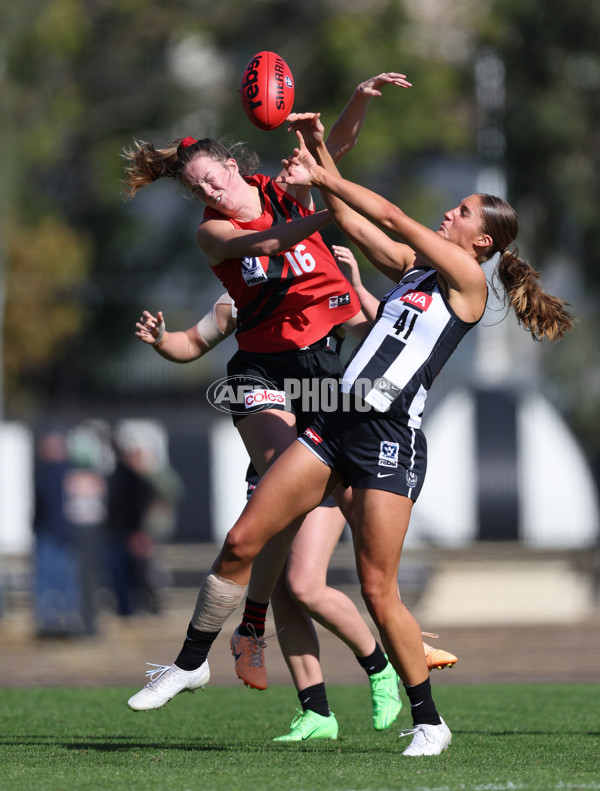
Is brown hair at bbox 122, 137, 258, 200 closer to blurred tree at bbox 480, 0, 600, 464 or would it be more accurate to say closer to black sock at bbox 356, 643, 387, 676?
black sock at bbox 356, 643, 387, 676

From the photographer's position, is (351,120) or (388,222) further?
(351,120)

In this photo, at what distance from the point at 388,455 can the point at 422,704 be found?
1103 millimetres

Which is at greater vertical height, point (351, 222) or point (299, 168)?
point (299, 168)

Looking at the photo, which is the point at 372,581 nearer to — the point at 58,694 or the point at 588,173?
the point at 58,694

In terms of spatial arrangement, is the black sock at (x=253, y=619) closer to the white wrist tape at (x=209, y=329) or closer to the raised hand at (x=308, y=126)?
the white wrist tape at (x=209, y=329)

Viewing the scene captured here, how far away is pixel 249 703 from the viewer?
903 cm

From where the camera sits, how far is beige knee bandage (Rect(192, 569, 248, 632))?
19.6ft

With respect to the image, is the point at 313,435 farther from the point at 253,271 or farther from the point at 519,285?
the point at 519,285

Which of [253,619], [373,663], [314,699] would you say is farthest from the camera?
[314,699]

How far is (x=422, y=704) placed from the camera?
5.95 meters

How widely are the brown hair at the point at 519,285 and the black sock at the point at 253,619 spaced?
5.81 feet

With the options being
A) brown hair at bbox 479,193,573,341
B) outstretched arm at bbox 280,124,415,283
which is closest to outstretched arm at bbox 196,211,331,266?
outstretched arm at bbox 280,124,415,283

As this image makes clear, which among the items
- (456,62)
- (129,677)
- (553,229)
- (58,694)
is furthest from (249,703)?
(456,62)

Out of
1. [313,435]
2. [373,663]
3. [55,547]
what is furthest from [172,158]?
[55,547]
